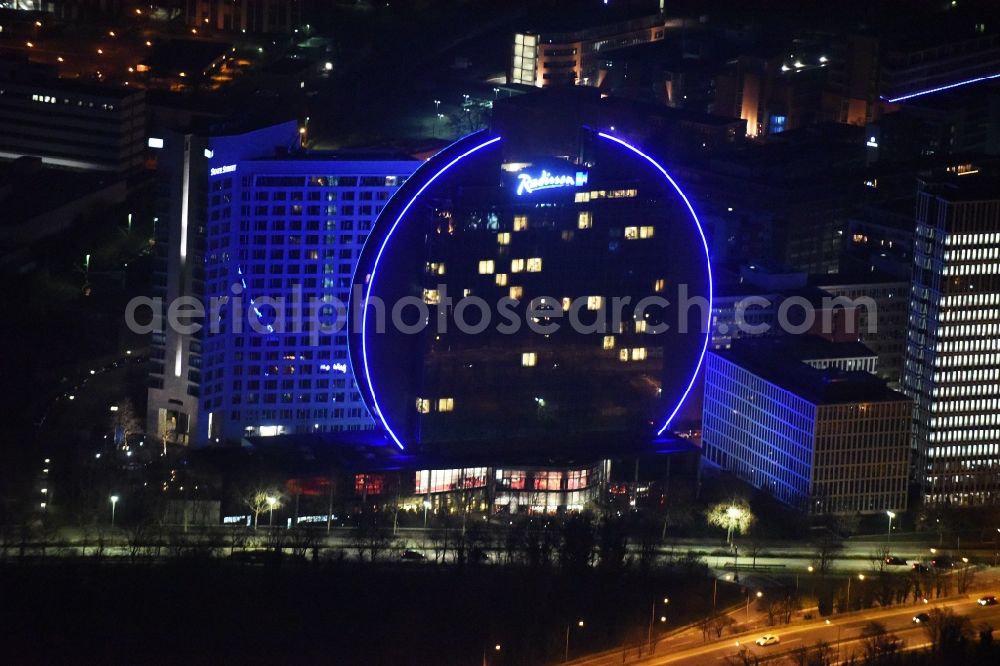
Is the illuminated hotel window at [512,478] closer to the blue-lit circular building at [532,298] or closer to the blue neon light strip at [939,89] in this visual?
the blue-lit circular building at [532,298]

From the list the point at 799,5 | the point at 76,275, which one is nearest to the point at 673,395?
the point at 76,275

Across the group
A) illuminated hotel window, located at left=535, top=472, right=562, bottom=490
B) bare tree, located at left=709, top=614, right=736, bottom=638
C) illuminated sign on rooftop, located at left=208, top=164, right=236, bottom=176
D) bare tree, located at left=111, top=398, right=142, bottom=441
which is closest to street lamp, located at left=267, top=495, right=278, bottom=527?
bare tree, located at left=111, top=398, right=142, bottom=441

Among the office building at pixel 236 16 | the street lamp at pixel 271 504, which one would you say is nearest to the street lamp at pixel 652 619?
the street lamp at pixel 271 504

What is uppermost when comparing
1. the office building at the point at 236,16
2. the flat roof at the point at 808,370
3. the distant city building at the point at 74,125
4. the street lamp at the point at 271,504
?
the office building at the point at 236,16

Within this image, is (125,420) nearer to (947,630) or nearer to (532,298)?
(532,298)

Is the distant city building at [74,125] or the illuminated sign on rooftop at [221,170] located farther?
the distant city building at [74,125]

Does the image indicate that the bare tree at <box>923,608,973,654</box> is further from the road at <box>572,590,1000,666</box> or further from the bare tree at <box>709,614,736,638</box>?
the bare tree at <box>709,614,736,638</box>
